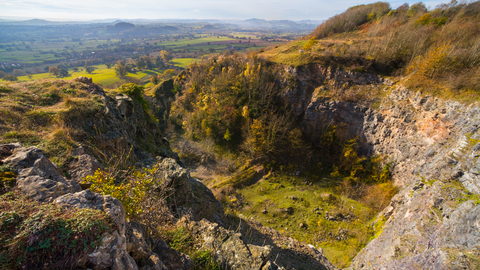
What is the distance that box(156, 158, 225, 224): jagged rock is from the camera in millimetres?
10672

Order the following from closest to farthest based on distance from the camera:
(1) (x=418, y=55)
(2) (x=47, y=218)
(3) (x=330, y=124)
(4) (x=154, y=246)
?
1. (2) (x=47, y=218)
2. (4) (x=154, y=246)
3. (1) (x=418, y=55)
4. (3) (x=330, y=124)

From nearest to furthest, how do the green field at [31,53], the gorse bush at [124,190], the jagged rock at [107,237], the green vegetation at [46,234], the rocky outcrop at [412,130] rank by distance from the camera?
the green vegetation at [46,234] < the jagged rock at [107,237] < the gorse bush at [124,190] < the rocky outcrop at [412,130] < the green field at [31,53]

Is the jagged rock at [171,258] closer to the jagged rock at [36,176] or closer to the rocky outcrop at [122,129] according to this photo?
the jagged rock at [36,176]

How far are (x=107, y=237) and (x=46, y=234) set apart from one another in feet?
3.28

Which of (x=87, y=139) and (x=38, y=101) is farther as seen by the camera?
(x=38, y=101)

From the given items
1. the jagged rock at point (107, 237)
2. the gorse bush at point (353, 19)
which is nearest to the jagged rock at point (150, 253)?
the jagged rock at point (107, 237)

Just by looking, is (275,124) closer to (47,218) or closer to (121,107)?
(121,107)

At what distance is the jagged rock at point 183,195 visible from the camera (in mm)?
10672

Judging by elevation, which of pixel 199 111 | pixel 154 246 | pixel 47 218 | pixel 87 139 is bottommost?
pixel 199 111

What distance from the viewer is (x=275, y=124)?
90.2 feet

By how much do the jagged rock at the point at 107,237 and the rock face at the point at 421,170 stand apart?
14.4 meters

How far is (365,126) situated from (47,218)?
3359 cm

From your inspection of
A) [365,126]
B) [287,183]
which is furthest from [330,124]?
[287,183]

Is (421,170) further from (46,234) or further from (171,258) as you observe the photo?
(46,234)
